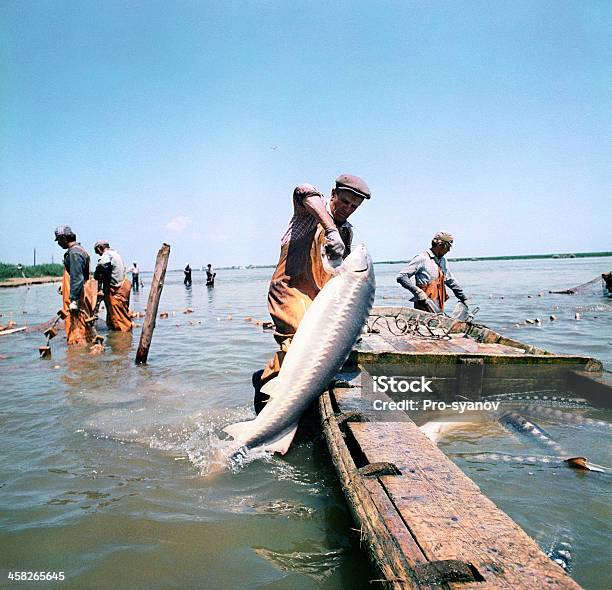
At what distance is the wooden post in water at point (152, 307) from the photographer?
8484 mm

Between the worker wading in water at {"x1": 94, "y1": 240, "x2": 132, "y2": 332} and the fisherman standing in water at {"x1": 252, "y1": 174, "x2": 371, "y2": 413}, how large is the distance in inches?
304

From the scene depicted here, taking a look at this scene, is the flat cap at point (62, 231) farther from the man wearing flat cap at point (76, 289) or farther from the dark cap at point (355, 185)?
the dark cap at point (355, 185)

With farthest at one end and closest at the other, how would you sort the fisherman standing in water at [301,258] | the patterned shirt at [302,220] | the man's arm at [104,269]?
1. the man's arm at [104,269]
2. the fisherman standing in water at [301,258]
3. the patterned shirt at [302,220]

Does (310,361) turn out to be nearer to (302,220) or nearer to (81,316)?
(302,220)

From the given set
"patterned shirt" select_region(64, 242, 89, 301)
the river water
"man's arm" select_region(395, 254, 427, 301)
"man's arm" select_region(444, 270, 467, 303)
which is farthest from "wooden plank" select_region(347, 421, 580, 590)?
"patterned shirt" select_region(64, 242, 89, 301)

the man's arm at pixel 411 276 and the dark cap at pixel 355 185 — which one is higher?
the dark cap at pixel 355 185

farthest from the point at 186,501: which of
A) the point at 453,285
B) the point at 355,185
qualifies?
the point at 453,285

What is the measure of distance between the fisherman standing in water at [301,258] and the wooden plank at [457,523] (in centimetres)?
176

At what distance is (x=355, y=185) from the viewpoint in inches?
152

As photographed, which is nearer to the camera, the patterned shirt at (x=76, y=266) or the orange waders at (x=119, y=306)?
the patterned shirt at (x=76, y=266)

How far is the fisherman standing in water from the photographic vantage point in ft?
12.9

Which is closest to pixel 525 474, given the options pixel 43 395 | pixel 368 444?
pixel 368 444

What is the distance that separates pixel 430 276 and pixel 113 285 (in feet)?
24.8

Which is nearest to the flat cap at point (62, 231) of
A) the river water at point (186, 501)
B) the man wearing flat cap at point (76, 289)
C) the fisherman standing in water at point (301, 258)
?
the man wearing flat cap at point (76, 289)
